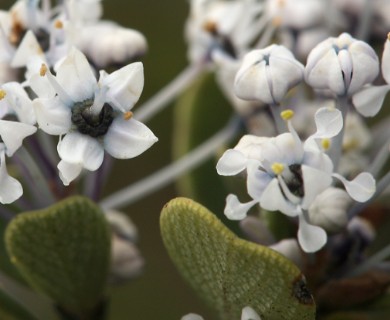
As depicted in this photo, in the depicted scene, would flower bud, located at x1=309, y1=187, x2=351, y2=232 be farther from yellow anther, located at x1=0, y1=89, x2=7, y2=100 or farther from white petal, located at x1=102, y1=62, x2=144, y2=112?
yellow anther, located at x1=0, y1=89, x2=7, y2=100

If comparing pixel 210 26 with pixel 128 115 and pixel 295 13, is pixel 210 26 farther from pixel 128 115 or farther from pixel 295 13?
pixel 128 115

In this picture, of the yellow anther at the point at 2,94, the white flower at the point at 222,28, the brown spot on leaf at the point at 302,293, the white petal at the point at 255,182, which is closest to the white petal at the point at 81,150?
the yellow anther at the point at 2,94

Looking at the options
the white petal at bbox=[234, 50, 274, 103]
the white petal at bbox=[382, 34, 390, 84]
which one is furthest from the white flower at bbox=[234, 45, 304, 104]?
the white petal at bbox=[382, 34, 390, 84]

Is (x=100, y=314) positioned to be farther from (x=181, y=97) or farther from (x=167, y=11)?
(x=167, y=11)

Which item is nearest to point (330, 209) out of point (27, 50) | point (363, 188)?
point (363, 188)

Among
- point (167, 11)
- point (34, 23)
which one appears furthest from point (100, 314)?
point (167, 11)

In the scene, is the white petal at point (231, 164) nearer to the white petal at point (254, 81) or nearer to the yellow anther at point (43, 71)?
the white petal at point (254, 81)
